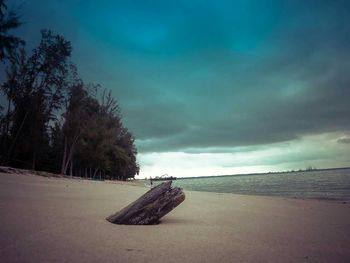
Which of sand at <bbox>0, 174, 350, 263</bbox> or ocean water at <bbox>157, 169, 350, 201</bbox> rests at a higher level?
ocean water at <bbox>157, 169, 350, 201</bbox>

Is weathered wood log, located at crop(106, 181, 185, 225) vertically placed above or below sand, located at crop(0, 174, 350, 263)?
above

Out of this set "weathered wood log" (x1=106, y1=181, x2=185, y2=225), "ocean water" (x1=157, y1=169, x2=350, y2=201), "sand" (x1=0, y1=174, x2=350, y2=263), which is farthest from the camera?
"ocean water" (x1=157, y1=169, x2=350, y2=201)

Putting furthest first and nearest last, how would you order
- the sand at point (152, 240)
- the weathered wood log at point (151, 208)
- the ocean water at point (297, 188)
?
the ocean water at point (297, 188), the weathered wood log at point (151, 208), the sand at point (152, 240)

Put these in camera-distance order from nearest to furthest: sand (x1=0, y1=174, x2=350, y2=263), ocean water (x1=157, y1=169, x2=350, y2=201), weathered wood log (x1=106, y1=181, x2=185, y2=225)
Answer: sand (x1=0, y1=174, x2=350, y2=263) < weathered wood log (x1=106, y1=181, x2=185, y2=225) < ocean water (x1=157, y1=169, x2=350, y2=201)

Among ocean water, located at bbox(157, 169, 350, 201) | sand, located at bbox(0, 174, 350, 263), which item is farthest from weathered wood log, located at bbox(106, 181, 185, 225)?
ocean water, located at bbox(157, 169, 350, 201)

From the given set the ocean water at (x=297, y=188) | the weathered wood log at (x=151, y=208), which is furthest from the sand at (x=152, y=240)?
the ocean water at (x=297, y=188)

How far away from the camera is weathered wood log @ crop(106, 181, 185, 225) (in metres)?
5.60

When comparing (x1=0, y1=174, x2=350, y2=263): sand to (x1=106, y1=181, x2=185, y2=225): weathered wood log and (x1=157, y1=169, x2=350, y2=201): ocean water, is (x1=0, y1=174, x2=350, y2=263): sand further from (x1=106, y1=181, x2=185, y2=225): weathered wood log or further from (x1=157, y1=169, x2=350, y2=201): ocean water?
(x1=157, y1=169, x2=350, y2=201): ocean water

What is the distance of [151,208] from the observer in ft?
19.0

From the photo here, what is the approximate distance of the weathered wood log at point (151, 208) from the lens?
5598 mm

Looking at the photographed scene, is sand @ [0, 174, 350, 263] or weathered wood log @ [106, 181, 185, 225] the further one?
weathered wood log @ [106, 181, 185, 225]

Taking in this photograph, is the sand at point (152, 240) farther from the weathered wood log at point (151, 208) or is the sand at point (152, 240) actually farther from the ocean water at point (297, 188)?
the ocean water at point (297, 188)

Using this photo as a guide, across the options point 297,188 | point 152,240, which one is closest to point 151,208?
point 152,240

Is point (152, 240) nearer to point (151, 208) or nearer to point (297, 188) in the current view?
point (151, 208)
